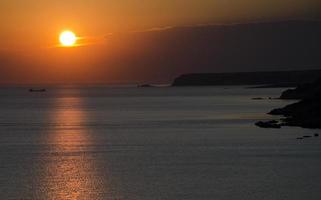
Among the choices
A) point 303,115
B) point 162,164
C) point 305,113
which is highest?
point 305,113

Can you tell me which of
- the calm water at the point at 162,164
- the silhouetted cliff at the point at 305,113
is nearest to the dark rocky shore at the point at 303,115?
the silhouetted cliff at the point at 305,113

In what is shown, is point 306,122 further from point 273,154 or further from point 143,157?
point 143,157

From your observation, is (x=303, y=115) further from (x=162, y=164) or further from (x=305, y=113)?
(x=162, y=164)

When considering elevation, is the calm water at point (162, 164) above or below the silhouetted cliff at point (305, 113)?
below

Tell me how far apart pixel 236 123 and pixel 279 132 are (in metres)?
12.5

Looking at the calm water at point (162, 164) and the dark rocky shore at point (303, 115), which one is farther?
the dark rocky shore at point (303, 115)

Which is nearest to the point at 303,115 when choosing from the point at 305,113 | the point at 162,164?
the point at 305,113

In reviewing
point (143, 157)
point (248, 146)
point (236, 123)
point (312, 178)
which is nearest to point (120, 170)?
point (143, 157)

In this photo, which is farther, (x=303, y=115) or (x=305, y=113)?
(x=305, y=113)

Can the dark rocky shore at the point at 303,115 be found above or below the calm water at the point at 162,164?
above

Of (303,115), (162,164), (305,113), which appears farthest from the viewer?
(305,113)

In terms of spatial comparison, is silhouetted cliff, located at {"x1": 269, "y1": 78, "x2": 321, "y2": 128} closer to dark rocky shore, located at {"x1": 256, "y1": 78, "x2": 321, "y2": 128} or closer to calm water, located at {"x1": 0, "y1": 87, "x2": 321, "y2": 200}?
dark rocky shore, located at {"x1": 256, "y1": 78, "x2": 321, "y2": 128}

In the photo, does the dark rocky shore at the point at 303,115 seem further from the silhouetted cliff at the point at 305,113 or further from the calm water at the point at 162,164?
the calm water at the point at 162,164

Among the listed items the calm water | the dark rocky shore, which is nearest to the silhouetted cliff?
the dark rocky shore
